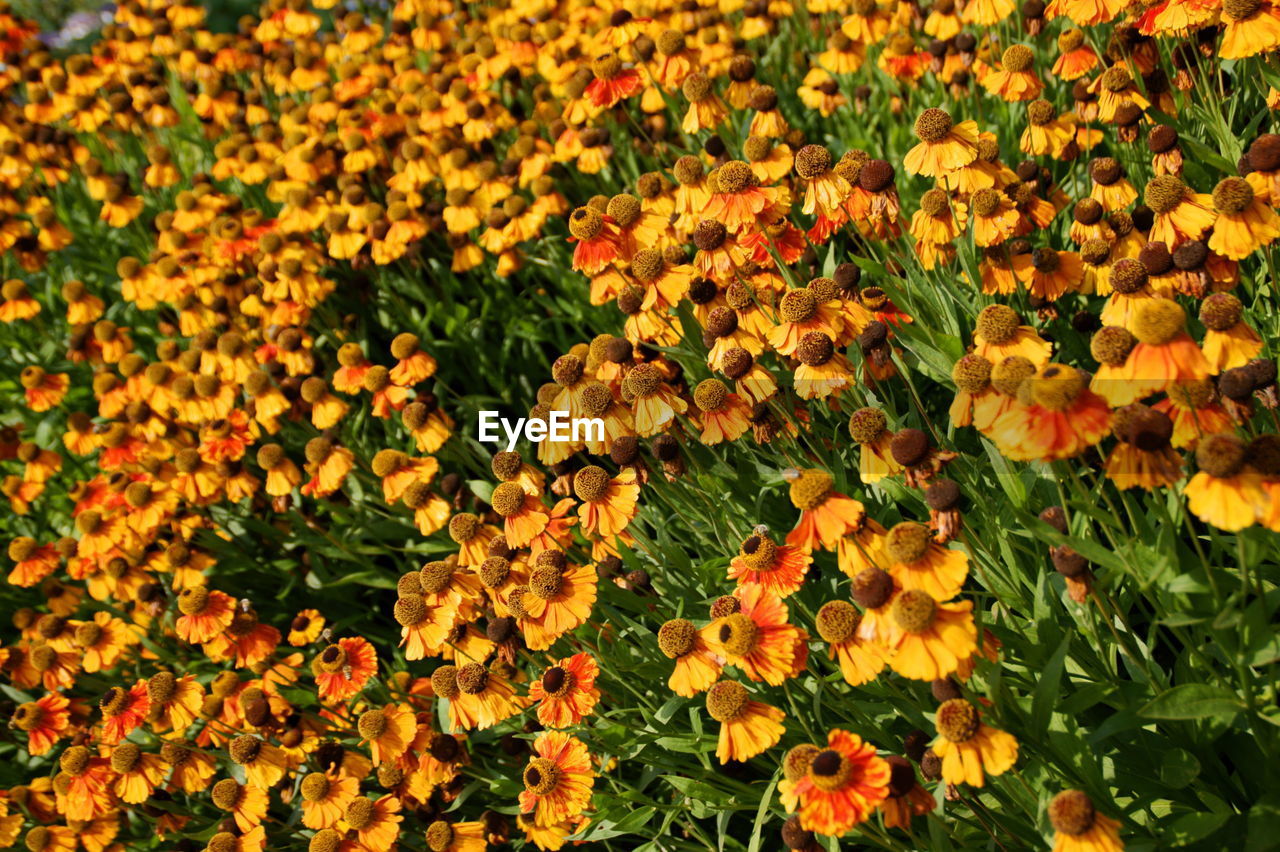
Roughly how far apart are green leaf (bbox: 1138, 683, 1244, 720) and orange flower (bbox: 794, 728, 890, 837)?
443 millimetres

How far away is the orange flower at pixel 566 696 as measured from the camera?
2.19 metres

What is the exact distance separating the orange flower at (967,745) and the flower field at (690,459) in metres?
0.01

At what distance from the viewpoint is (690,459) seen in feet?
8.92

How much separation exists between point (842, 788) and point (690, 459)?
47.4 inches

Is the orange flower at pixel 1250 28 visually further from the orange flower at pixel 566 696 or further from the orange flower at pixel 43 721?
the orange flower at pixel 43 721

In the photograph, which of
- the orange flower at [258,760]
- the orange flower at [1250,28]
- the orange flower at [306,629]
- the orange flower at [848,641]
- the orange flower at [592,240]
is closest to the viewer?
the orange flower at [848,641]

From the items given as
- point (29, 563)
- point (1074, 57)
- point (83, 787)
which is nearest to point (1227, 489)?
point (1074, 57)

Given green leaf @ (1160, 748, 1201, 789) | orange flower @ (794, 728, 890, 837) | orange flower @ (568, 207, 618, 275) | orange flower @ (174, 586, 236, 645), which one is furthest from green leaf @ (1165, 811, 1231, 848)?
orange flower @ (174, 586, 236, 645)

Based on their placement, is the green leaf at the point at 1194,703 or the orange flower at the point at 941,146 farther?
the orange flower at the point at 941,146

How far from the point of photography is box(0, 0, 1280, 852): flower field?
1.81m

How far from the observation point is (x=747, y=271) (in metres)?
2.75

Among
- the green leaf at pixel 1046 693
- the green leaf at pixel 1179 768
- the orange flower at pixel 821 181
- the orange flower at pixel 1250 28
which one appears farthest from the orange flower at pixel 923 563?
the orange flower at pixel 1250 28

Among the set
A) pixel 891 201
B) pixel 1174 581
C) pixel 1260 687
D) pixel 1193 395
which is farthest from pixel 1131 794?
pixel 891 201

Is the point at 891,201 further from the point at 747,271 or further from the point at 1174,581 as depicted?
the point at 1174,581
